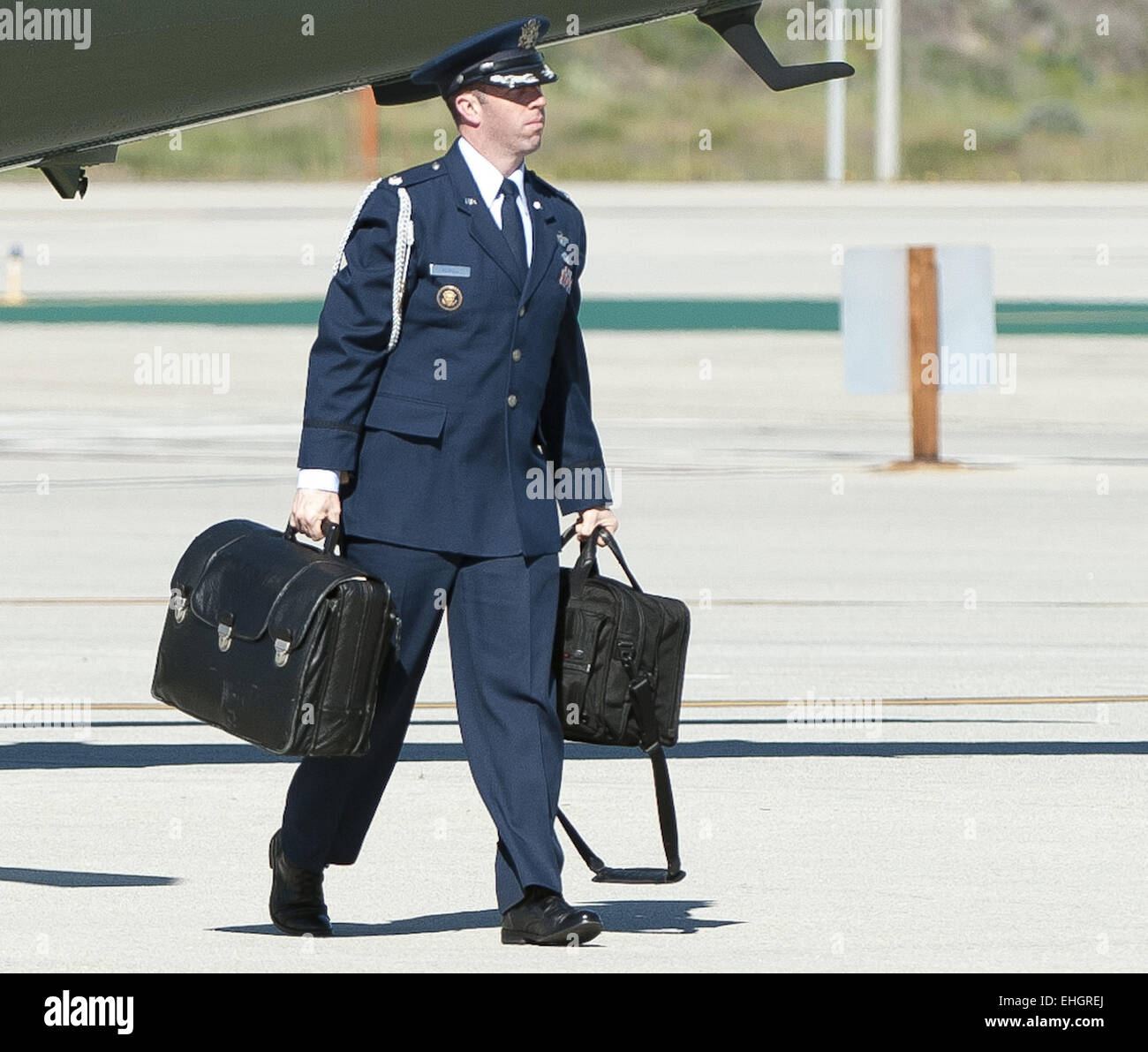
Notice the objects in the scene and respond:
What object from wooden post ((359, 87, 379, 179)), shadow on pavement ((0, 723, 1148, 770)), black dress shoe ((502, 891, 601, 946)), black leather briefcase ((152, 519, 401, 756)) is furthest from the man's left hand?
wooden post ((359, 87, 379, 179))

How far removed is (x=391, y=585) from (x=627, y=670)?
1.86 feet

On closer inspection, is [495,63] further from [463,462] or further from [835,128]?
[835,128]

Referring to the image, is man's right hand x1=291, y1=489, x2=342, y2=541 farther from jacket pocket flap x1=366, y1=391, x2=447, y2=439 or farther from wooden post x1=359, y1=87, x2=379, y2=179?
wooden post x1=359, y1=87, x2=379, y2=179

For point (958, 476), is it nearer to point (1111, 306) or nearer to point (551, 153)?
point (1111, 306)

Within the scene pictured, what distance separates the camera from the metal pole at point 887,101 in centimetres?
6009

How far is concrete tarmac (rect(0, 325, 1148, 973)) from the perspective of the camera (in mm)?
6367

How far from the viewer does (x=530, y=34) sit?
6.30 metres

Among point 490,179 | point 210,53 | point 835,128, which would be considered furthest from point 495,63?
point 835,128

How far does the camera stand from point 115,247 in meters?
46.5

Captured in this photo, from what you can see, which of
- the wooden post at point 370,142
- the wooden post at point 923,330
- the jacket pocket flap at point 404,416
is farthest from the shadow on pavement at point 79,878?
the wooden post at point 370,142

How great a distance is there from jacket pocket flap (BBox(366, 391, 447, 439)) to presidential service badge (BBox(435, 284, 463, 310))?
0.21 m

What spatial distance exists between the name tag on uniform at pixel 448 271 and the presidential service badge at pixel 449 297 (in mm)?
23

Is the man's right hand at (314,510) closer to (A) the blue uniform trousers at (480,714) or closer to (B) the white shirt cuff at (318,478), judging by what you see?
(B) the white shirt cuff at (318,478)

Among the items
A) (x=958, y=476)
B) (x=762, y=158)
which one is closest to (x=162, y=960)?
(x=958, y=476)
